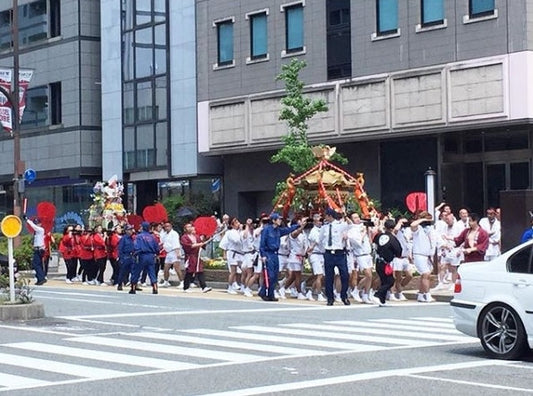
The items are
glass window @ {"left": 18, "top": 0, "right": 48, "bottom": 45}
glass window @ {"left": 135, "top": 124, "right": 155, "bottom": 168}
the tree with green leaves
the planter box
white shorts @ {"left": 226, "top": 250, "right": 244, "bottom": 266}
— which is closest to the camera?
the planter box

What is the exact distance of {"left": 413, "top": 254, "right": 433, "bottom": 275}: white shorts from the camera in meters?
22.7

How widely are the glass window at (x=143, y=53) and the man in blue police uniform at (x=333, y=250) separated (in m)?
26.4

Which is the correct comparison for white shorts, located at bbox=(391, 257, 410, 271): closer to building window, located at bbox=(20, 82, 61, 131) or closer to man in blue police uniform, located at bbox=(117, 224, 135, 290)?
man in blue police uniform, located at bbox=(117, 224, 135, 290)

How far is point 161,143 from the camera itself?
153 feet

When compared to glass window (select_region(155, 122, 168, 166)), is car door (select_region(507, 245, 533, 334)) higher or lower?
lower

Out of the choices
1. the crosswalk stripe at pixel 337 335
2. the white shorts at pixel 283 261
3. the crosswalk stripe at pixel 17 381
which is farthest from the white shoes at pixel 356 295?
the crosswalk stripe at pixel 17 381

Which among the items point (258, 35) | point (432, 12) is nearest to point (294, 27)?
point (258, 35)

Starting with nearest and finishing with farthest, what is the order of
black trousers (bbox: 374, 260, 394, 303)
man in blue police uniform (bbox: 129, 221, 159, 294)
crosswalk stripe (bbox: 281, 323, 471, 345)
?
crosswalk stripe (bbox: 281, 323, 471, 345) < black trousers (bbox: 374, 260, 394, 303) < man in blue police uniform (bbox: 129, 221, 159, 294)

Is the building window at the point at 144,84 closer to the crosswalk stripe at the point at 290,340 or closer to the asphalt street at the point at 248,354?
the asphalt street at the point at 248,354

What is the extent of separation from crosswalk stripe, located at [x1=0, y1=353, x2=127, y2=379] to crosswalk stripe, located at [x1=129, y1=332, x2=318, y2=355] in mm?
2470

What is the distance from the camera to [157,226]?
29.8 metres

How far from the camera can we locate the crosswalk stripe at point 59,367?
11.9 m

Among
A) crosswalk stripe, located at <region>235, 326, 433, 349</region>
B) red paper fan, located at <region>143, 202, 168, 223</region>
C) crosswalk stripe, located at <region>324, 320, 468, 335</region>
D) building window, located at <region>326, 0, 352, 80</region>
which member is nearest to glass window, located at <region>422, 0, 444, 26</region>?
building window, located at <region>326, 0, 352, 80</region>

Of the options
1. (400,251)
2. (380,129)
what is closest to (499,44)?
(380,129)
